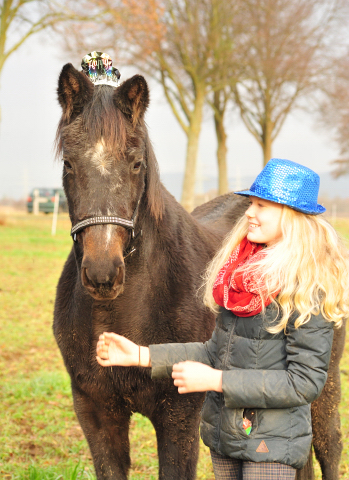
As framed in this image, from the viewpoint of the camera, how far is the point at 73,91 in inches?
90.0

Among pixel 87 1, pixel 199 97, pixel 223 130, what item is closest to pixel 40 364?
pixel 87 1

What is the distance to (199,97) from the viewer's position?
602 inches

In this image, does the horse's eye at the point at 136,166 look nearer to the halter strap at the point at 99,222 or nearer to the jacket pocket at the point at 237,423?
the halter strap at the point at 99,222

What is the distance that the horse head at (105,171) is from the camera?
192 cm

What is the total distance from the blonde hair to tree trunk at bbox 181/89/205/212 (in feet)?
43.7

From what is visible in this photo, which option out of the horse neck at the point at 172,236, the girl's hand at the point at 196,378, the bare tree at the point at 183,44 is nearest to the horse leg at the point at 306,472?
the horse neck at the point at 172,236

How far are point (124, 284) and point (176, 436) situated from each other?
830 millimetres

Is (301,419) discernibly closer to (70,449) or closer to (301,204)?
(301,204)

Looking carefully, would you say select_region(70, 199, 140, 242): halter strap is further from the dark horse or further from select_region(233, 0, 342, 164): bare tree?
select_region(233, 0, 342, 164): bare tree

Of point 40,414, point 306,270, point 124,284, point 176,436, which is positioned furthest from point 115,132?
point 40,414

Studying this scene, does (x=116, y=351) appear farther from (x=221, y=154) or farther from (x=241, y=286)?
(x=221, y=154)

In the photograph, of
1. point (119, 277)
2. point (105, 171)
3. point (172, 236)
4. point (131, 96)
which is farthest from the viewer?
point (172, 236)

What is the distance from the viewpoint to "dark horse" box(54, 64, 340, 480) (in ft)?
6.89

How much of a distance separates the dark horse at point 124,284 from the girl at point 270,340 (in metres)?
0.45
